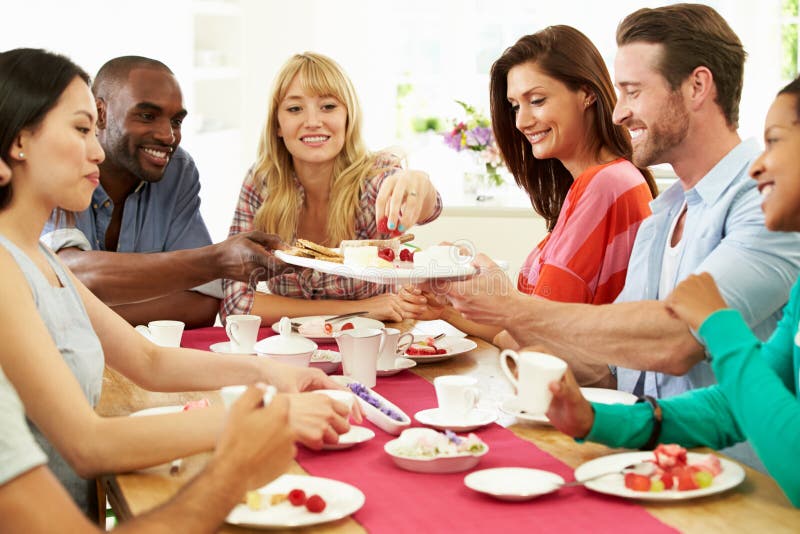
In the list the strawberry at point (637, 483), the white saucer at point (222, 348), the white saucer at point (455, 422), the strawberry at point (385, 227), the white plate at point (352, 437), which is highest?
the strawberry at point (385, 227)

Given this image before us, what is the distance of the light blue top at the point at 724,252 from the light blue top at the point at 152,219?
1558mm

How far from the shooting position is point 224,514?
4.01 ft

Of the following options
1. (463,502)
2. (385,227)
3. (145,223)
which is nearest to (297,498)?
(463,502)

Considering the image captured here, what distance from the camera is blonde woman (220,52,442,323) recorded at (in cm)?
299

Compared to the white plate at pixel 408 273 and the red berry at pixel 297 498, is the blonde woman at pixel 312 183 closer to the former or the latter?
the white plate at pixel 408 273

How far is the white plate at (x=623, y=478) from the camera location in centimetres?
140

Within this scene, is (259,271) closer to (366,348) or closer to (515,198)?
(366,348)

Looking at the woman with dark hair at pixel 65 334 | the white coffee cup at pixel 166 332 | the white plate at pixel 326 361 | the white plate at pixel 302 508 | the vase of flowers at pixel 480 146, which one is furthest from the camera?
the vase of flowers at pixel 480 146

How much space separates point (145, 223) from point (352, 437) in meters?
1.67

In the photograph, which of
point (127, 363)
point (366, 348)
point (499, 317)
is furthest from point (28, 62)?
point (499, 317)

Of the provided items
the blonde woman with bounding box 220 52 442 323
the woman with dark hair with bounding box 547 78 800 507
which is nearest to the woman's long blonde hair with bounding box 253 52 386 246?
the blonde woman with bounding box 220 52 442 323

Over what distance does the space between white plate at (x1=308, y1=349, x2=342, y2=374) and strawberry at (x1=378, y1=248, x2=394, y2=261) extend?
270 mm

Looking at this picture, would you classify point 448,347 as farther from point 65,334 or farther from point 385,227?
point 65,334

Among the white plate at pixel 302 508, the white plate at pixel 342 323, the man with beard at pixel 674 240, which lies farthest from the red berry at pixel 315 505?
the white plate at pixel 342 323
